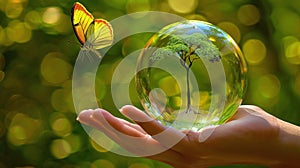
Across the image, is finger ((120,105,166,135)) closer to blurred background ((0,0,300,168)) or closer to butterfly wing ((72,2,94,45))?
butterfly wing ((72,2,94,45))

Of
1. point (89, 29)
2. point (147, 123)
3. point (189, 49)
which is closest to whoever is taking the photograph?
point (147, 123)

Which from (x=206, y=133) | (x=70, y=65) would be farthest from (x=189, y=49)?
(x=70, y=65)

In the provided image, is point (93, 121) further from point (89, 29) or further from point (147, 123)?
point (89, 29)

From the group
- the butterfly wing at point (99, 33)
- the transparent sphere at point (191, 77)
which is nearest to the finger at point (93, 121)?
the transparent sphere at point (191, 77)

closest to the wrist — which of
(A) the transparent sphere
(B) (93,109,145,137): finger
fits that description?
(A) the transparent sphere

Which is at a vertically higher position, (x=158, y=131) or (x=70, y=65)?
(x=158, y=131)

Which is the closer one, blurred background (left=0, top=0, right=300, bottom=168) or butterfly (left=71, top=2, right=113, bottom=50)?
butterfly (left=71, top=2, right=113, bottom=50)

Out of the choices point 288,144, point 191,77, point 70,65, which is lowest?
point 70,65

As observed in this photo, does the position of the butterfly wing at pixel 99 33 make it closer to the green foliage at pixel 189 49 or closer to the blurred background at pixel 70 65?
the green foliage at pixel 189 49
